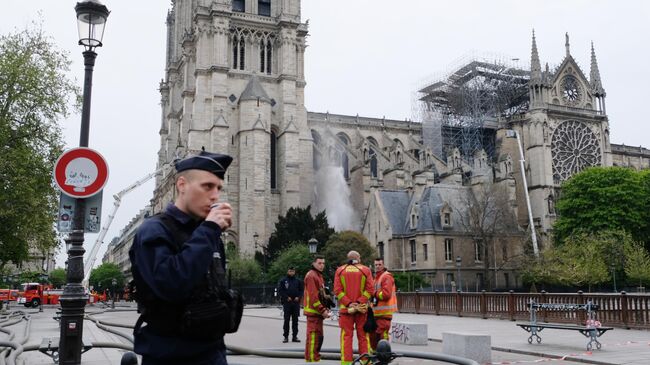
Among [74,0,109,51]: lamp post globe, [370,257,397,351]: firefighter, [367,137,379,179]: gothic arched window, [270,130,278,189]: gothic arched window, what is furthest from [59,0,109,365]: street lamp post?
[367,137,379,179]: gothic arched window

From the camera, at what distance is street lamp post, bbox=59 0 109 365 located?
24.7ft

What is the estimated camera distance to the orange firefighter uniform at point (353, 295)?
9.32m

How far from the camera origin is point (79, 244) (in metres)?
7.94

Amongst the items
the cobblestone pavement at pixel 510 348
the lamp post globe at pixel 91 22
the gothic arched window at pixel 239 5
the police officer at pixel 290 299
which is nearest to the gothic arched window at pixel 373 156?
the gothic arched window at pixel 239 5

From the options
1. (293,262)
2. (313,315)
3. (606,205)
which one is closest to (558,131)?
(606,205)

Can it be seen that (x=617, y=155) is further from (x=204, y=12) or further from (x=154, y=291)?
(x=154, y=291)

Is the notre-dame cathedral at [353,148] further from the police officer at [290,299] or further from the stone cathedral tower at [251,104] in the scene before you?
the police officer at [290,299]

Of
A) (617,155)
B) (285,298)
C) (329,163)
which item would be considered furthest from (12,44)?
(617,155)

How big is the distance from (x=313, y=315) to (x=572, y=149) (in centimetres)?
6091

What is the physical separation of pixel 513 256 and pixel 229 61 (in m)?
29.4

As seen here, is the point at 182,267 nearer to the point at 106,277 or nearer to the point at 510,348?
the point at 510,348

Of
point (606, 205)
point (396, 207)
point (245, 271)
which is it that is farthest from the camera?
point (396, 207)

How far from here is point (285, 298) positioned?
15.4 meters

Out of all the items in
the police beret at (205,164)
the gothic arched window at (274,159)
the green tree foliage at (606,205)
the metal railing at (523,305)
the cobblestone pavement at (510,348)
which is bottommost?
the cobblestone pavement at (510,348)
